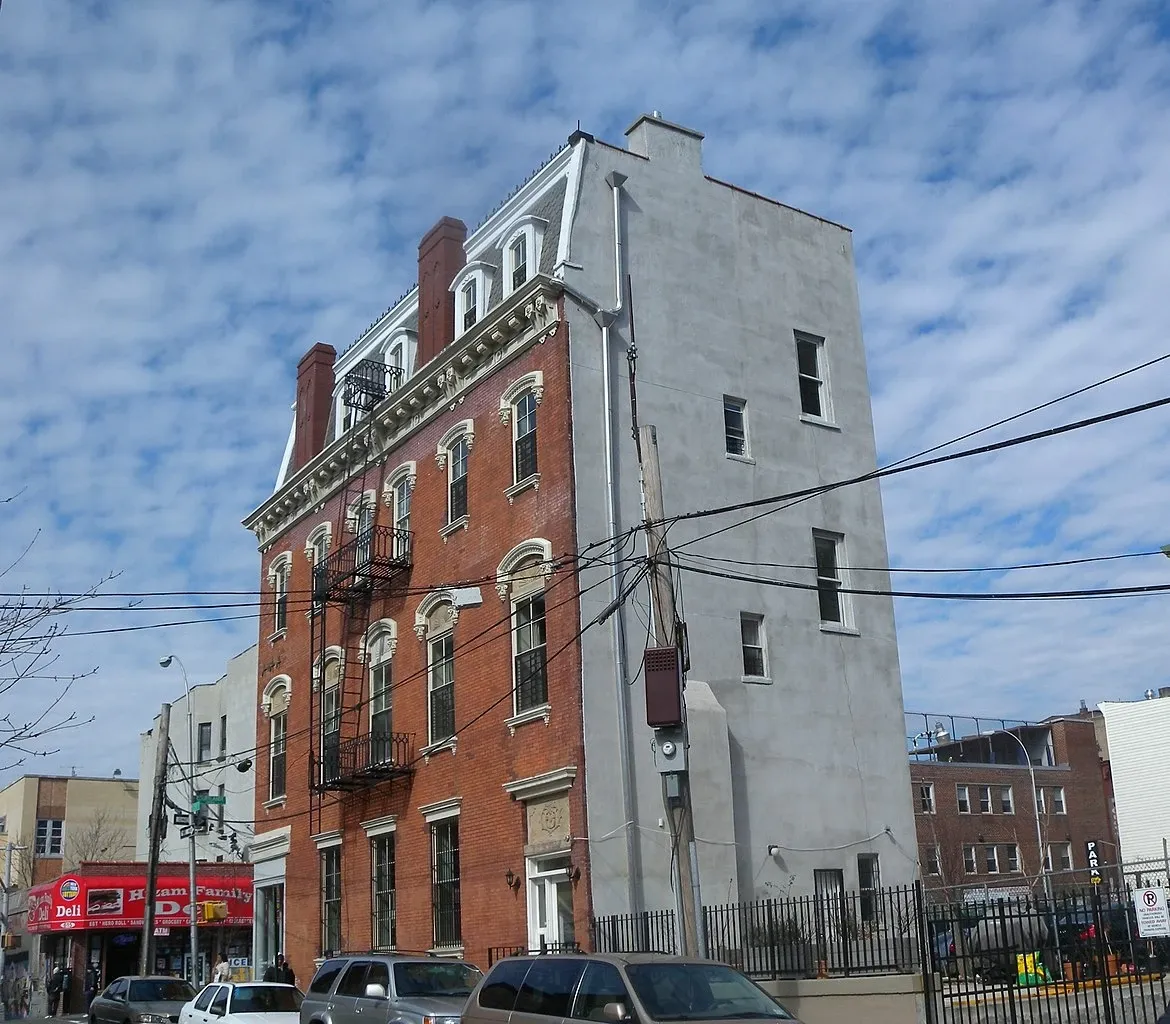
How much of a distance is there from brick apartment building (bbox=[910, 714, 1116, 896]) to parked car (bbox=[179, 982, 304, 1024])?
49.0 m

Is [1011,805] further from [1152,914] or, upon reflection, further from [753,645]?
[1152,914]

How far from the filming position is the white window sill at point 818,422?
93.3 feet

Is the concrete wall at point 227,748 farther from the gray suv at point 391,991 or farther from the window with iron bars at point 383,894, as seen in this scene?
the gray suv at point 391,991

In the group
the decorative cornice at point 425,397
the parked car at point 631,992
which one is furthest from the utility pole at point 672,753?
the decorative cornice at point 425,397

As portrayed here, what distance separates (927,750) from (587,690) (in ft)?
174

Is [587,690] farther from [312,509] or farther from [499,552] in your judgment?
[312,509]

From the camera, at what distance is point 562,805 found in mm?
23438

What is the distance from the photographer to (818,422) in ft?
94.0

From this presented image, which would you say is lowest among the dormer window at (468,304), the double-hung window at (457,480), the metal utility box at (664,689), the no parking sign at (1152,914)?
→ the no parking sign at (1152,914)

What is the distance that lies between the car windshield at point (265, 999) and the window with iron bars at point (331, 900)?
8907 mm

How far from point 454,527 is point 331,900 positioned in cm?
1002

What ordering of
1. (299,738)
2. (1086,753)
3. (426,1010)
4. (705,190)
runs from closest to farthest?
(426,1010)
(705,190)
(299,738)
(1086,753)

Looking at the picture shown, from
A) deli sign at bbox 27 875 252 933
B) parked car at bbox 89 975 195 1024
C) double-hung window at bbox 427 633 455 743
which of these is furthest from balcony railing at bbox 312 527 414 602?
Answer: deli sign at bbox 27 875 252 933

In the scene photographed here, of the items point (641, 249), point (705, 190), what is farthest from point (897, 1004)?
point (705, 190)
